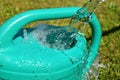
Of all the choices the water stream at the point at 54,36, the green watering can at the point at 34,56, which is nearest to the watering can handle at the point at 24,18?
the green watering can at the point at 34,56

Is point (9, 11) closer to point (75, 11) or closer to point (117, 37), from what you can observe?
point (117, 37)

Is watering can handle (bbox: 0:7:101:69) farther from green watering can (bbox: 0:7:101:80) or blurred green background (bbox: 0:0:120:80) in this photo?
blurred green background (bbox: 0:0:120:80)

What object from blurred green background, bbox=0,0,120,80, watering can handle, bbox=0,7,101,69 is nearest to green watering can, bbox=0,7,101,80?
watering can handle, bbox=0,7,101,69

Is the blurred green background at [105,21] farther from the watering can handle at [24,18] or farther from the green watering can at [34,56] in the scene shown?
the watering can handle at [24,18]

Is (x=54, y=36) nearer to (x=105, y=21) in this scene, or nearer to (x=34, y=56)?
(x=34, y=56)

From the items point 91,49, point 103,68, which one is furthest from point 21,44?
point 103,68

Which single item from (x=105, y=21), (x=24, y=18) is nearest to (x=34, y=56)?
(x=24, y=18)
